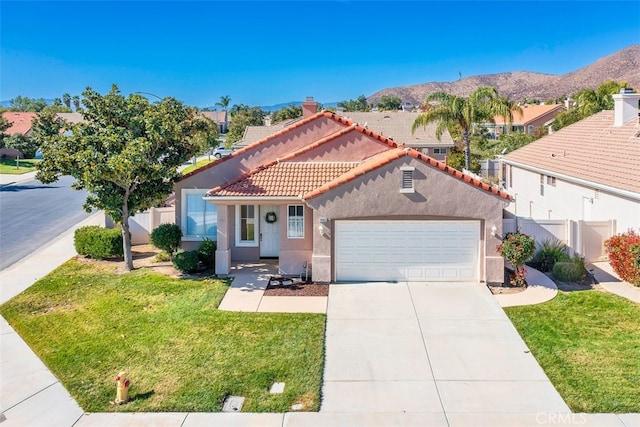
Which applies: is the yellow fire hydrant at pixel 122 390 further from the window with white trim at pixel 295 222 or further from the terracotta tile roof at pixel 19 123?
the terracotta tile roof at pixel 19 123

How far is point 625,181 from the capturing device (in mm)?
16938

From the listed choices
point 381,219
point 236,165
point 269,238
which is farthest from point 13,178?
point 381,219

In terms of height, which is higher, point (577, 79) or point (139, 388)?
point (577, 79)

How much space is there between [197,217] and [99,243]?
371 centimetres

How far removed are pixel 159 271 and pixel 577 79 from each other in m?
178

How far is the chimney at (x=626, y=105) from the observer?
71.1 feet

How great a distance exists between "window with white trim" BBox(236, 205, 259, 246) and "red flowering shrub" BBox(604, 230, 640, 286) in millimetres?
12047

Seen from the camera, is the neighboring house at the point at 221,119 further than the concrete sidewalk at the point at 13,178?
Yes

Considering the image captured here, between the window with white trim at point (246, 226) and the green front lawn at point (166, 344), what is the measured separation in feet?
8.93

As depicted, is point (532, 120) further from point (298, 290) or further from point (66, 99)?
point (66, 99)

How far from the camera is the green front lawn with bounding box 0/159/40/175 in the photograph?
165ft

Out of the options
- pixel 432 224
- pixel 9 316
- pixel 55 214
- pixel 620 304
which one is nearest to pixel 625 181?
pixel 620 304

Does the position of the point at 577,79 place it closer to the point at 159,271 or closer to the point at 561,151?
the point at 561,151

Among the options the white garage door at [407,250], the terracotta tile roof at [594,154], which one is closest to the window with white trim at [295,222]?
the white garage door at [407,250]
